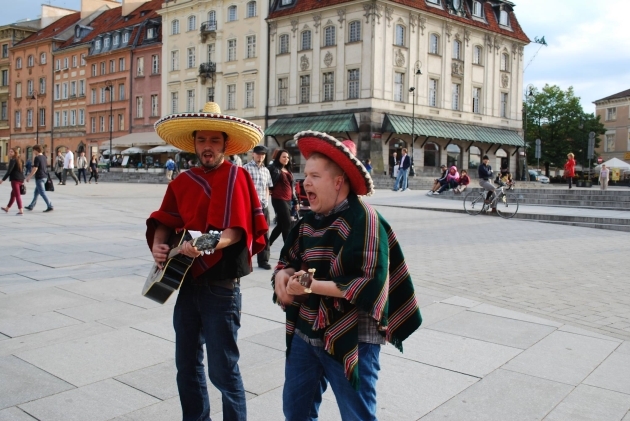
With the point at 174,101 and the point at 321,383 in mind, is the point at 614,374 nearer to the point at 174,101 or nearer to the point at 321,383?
the point at 321,383

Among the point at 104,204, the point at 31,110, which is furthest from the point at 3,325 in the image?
the point at 31,110

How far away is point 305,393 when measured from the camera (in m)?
2.90

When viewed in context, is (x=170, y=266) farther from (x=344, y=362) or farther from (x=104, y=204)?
(x=104, y=204)

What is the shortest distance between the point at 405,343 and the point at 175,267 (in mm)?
2698

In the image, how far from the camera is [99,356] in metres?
4.92

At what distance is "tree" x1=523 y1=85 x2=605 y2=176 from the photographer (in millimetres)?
71438

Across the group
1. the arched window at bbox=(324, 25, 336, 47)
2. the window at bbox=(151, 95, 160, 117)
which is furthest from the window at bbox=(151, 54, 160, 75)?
the arched window at bbox=(324, 25, 336, 47)

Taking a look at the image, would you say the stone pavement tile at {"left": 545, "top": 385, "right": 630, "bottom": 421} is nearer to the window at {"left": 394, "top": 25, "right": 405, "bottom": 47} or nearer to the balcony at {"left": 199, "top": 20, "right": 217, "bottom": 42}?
the window at {"left": 394, "top": 25, "right": 405, "bottom": 47}

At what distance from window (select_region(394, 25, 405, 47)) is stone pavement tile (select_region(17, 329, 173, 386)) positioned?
4026 centimetres

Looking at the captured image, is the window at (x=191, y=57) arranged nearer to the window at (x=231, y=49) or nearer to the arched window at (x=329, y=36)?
the window at (x=231, y=49)

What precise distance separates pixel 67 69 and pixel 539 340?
70804mm

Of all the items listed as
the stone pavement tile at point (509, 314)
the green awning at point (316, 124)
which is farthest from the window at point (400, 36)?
the stone pavement tile at point (509, 314)

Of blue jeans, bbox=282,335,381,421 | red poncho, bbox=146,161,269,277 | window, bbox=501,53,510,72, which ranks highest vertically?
window, bbox=501,53,510,72

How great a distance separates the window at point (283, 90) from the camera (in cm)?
4706
